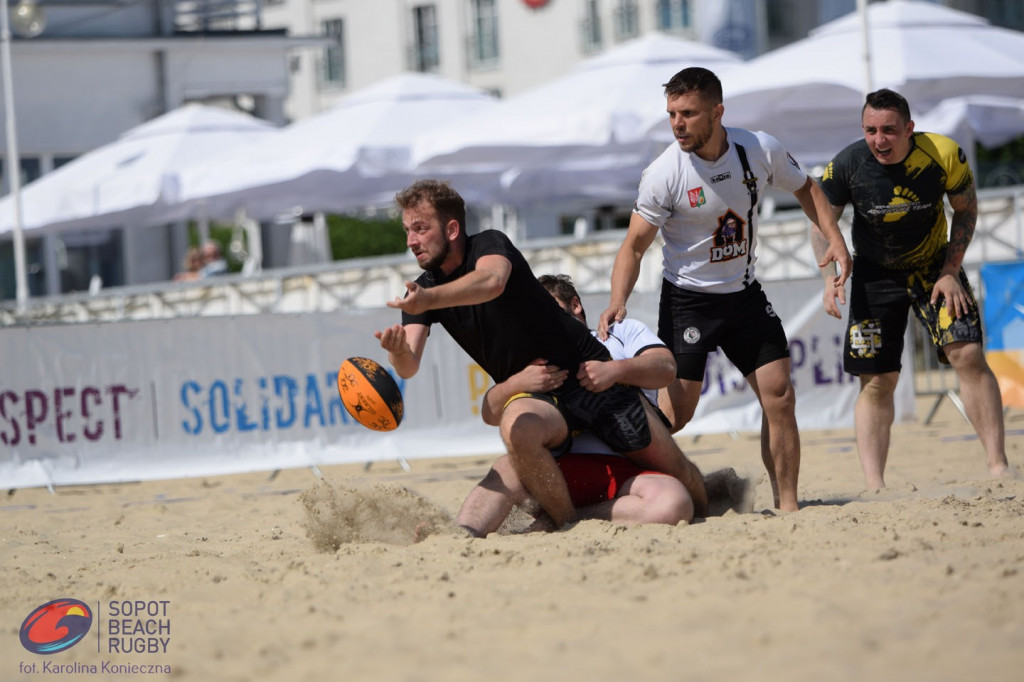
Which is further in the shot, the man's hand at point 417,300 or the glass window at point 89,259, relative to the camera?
the glass window at point 89,259

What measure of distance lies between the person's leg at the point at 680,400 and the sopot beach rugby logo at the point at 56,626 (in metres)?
2.66

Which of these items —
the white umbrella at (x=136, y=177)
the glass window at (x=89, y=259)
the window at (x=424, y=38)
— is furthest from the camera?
the window at (x=424, y=38)

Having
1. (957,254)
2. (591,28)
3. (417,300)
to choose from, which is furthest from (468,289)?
(591,28)

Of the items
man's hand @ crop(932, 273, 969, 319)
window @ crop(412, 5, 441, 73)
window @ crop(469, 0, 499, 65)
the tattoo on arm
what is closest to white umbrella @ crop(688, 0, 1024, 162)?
A: the tattoo on arm

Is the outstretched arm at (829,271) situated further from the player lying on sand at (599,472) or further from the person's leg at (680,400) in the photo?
the player lying on sand at (599,472)

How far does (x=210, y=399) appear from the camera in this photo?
31.0ft

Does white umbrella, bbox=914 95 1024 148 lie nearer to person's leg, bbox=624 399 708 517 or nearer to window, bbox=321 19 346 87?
person's leg, bbox=624 399 708 517

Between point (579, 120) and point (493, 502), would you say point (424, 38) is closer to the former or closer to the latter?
point (579, 120)

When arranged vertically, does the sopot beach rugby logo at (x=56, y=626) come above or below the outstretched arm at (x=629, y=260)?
below

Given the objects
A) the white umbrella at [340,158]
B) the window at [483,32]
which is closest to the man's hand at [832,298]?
the white umbrella at [340,158]

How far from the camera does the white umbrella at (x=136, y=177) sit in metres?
16.9

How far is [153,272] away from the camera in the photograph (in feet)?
85.8

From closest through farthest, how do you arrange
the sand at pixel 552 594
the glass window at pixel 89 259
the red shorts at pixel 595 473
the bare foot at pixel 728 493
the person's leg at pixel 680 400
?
the sand at pixel 552 594
the red shorts at pixel 595 473
the bare foot at pixel 728 493
the person's leg at pixel 680 400
the glass window at pixel 89 259

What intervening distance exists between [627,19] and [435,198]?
38.4m
